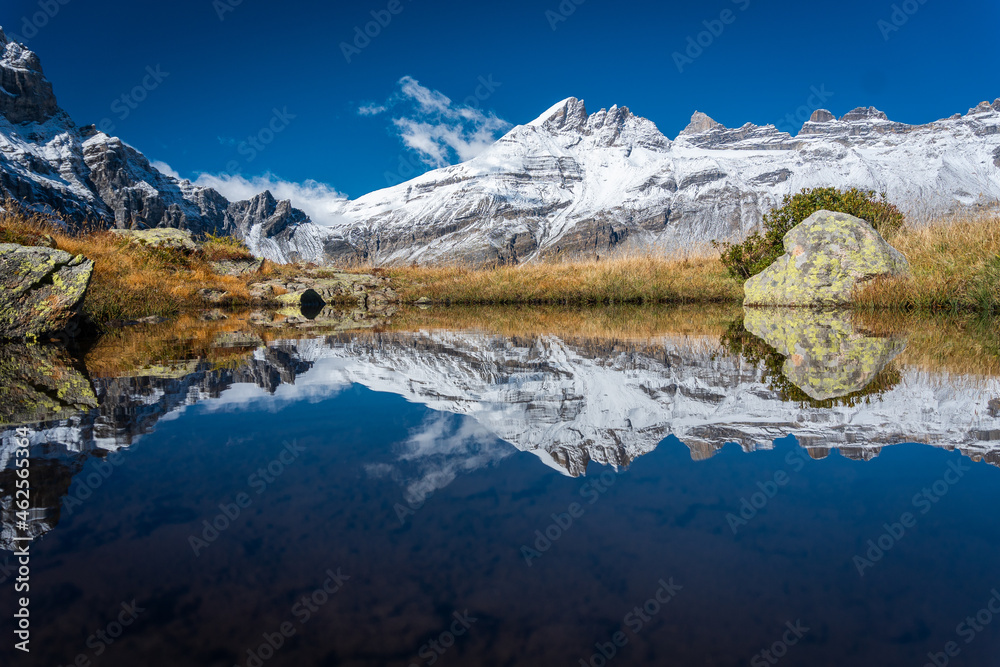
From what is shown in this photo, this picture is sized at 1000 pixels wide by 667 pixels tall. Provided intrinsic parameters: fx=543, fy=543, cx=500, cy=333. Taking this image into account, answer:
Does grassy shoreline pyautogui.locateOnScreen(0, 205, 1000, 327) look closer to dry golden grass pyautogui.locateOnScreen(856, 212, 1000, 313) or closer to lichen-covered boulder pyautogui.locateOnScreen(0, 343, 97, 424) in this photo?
dry golden grass pyautogui.locateOnScreen(856, 212, 1000, 313)

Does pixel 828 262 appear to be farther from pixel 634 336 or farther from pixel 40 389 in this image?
pixel 40 389

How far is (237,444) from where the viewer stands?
2312 mm

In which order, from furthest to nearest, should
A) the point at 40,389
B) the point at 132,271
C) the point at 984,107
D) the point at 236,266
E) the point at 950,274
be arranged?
the point at 984,107
the point at 236,266
the point at 132,271
the point at 950,274
the point at 40,389

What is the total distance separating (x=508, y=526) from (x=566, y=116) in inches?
7911

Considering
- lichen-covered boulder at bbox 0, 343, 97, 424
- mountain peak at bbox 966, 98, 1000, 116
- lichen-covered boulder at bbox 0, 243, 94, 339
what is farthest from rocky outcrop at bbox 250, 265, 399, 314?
mountain peak at bbox 966, 98, 1000, 116

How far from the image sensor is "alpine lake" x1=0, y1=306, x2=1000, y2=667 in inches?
41.6

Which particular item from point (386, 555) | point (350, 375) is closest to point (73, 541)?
point (386, 555)

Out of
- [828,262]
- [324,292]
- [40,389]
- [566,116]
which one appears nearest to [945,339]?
[828,262]

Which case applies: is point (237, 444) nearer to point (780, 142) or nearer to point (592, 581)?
point (592, 581)

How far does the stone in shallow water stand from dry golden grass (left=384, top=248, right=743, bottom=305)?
7.44 meters

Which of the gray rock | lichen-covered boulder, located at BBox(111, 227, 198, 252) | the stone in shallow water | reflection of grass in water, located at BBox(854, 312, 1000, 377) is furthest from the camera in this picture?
the gray rock

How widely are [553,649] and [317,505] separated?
2.98ft

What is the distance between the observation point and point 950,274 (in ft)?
29.6

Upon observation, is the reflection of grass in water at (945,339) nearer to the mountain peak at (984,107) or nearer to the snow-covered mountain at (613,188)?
the snow-covered mountain at (613,188)
